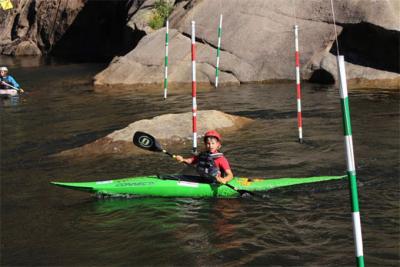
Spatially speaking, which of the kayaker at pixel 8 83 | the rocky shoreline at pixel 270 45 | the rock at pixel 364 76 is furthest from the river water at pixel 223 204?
the kayaker at pixel 8 83

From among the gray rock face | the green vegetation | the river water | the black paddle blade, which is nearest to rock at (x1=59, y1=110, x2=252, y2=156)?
the river water

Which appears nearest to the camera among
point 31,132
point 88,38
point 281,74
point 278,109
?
point 31,132

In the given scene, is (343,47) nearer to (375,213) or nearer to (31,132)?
(31,132)

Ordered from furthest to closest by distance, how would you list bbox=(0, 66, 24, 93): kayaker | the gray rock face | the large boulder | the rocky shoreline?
the gray rock face
bbox=(0, 66, 24, 93): kayaker
the large boulder
the rocky shoreline

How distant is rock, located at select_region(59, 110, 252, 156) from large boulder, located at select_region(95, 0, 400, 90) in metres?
5.10

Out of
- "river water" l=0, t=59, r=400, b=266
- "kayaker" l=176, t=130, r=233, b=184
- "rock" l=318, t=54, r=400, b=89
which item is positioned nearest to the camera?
"river water" l=0, t=59, r=400, b=266

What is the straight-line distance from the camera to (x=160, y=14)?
19.4 metres

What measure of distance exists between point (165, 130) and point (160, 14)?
10509mm

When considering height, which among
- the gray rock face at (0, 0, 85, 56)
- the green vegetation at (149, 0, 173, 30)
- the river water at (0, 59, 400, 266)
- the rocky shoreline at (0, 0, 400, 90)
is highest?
the gray rock face at (0, 0, 85, 56)

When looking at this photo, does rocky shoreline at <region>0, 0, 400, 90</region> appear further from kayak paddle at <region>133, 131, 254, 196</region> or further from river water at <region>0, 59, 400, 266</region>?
kayak paddle at <region>133, 131, 254, 196</region>

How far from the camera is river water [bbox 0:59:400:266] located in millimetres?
4969

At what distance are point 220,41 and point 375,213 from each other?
11.3 metres

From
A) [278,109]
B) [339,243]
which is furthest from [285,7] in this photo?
[339,243]

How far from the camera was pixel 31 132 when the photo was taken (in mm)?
10891
